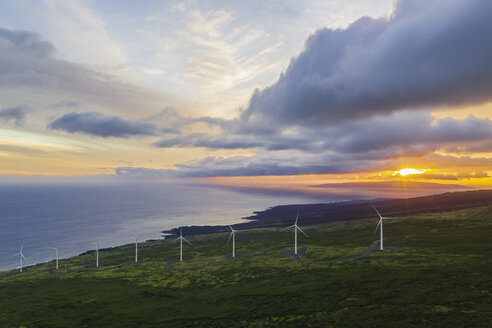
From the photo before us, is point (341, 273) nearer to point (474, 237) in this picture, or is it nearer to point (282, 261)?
point (282, 261)

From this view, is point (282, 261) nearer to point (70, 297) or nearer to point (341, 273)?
point (341, 273)

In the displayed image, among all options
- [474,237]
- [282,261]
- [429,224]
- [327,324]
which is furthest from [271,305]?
[429,224]

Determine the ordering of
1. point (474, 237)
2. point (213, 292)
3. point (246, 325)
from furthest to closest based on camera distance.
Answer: point (474, 237) < point (213, 292) < point (246, 325)

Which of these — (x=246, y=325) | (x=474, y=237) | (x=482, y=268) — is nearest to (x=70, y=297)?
(x=246, y=325)

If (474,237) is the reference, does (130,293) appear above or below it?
below

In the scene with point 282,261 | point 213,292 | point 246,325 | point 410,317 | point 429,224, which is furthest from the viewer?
point 429,224

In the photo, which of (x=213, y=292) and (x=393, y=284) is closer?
(x=393, y=284)

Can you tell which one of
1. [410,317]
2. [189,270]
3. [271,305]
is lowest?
[189,270]
